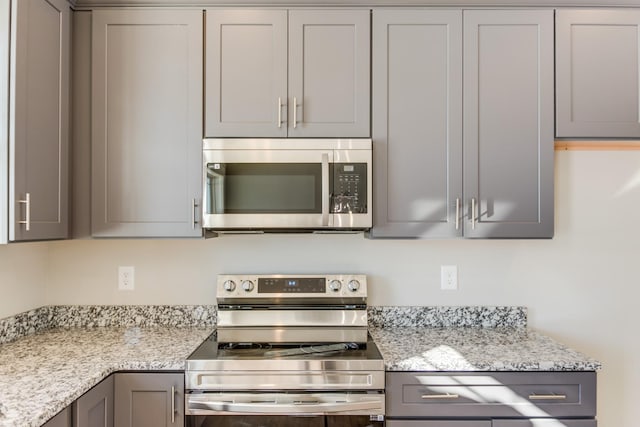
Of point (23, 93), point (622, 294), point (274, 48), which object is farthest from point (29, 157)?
point (622, 294)

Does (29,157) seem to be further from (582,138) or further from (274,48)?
(582,138)

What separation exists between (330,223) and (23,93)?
48.2 inches

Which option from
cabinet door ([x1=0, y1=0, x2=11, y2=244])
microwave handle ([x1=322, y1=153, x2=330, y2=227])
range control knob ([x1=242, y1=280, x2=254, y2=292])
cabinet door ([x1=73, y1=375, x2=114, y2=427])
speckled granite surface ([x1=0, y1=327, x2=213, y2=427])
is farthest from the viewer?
range control knob ([x1=242, y1=280, x2=254, y2=292])

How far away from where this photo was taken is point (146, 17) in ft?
6.19

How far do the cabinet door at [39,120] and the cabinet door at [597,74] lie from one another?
2077 millimetres

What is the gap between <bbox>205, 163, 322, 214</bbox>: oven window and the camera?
1.85 meters

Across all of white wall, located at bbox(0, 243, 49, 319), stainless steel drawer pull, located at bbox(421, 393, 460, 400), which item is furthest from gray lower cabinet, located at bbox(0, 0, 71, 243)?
stainless steel drawer pull, located at bbox(421, 393, 460, 400)

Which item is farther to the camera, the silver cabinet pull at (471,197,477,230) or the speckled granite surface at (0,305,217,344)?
the speckled granite surface at (0,305,217,344)

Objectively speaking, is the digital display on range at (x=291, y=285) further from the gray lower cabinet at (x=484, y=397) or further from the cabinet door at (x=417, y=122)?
the gray lower cabinet at (x=484, y=397)

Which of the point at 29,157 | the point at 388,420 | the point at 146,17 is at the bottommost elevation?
the point at 388,420

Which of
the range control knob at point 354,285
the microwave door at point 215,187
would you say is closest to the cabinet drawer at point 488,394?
the range control knob at point 354,285

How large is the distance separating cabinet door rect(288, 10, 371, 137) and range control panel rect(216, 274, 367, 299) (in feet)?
2.28

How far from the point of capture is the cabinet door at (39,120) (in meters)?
1.53

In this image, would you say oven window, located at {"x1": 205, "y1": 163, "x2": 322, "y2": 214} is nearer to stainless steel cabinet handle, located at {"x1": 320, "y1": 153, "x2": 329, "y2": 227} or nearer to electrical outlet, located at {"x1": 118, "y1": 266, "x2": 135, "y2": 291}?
stainless steel cabinet handle, located at {"x1": 320, "y1": 153, "x2": 329, "y2": 227}
